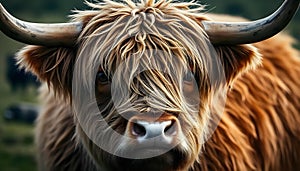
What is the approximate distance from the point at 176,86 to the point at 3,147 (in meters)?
5.99

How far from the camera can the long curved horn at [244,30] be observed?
420 cm

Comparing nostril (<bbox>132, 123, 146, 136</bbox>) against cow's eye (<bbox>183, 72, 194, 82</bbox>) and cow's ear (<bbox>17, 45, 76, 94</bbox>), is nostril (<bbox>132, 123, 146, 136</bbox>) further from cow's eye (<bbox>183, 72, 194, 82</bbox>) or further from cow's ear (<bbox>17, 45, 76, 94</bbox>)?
cow's ear (<bbox>17, 45, 76, 94</bbox>)

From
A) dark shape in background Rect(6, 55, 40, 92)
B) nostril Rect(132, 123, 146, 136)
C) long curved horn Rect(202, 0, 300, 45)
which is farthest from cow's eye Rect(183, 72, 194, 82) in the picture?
dark shape in background Rect(6, 55, 40, 92)

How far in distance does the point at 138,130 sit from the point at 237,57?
0.88 m

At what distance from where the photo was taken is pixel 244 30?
4312mm

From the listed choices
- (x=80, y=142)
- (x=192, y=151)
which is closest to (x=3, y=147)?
(x=80, y=142)

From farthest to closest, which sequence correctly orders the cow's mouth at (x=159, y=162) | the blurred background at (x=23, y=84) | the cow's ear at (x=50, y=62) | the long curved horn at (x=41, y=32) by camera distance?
the blurred background at (x=23, y=84) → the cow's ear at (x=50, y=62) → the long curved horn at (x=41, y=32) → the cow's mouth at (x=159, y=162)

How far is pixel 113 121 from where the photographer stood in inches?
164

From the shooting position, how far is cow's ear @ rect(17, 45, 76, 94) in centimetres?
444

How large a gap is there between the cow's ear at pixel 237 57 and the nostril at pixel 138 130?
2.50ft

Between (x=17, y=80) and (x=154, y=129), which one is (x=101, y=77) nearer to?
(x=154, y=129)

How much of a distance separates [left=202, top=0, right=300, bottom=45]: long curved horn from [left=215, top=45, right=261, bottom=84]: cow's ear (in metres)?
0.09

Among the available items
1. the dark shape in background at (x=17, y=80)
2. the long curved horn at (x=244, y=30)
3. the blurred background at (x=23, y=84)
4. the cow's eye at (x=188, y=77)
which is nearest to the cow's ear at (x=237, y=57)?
the long curved horn at (x=244, y=30)

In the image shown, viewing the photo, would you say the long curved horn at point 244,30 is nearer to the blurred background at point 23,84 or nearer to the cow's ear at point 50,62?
the cow's ear at point 50,62
